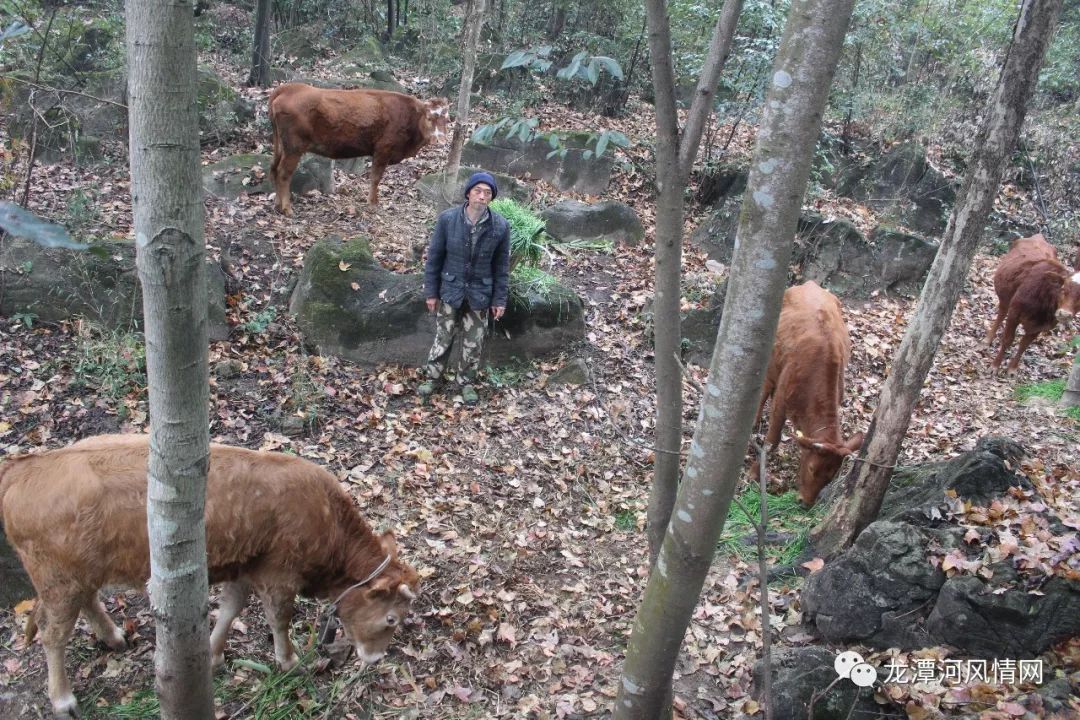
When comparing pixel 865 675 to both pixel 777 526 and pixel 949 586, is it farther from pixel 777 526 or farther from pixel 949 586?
pixel 777 526

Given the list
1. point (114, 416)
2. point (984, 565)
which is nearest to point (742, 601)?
point (984, 565)

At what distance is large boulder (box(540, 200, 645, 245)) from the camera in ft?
37.8

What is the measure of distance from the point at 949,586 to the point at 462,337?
519 cm

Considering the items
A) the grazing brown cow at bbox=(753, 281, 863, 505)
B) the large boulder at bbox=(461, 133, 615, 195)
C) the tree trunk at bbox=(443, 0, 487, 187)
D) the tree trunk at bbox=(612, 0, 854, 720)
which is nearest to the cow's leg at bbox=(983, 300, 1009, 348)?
the grazing brown cow at bbox=(753, 281, 863, 505)

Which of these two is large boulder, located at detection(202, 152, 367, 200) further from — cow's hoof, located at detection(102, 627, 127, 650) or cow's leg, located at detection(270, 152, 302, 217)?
cow's hoof, located at detection(102, 627, 127, 650)

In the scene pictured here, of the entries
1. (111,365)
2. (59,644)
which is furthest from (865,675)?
(111,365)

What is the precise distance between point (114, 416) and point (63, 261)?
2.09m

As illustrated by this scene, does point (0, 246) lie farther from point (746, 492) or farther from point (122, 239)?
point (746, 492)

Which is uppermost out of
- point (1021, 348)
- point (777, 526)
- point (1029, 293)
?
point (1029, 293)

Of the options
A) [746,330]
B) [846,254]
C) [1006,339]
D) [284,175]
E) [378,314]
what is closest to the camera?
[746,330]

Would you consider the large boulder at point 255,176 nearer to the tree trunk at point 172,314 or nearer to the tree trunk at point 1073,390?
the tree trunk at point 172,314

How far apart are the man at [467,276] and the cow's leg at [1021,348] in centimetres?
747

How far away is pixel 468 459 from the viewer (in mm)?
6902

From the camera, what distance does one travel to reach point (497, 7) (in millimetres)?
19078
